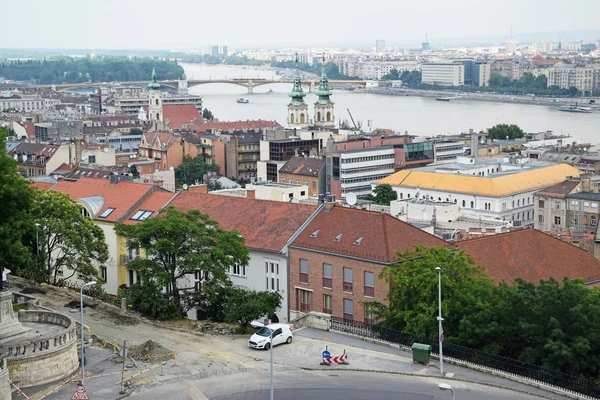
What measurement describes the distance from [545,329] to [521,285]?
1.62m

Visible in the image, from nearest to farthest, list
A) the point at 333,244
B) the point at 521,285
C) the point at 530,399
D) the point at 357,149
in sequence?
the point at 530,399, the point at 521,285, the point at 333,244, the point at 357,149

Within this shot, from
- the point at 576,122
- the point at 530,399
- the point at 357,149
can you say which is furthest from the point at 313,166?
the point at 576,122

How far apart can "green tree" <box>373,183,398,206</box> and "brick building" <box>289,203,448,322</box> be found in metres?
25.0

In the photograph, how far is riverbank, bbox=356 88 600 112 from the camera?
143625mm

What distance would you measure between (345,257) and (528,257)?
4650 millimetres

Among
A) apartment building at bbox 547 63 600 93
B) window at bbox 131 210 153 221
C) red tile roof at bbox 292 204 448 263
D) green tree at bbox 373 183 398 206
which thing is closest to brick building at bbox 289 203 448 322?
red tile roof at bbox 292 204 448 263

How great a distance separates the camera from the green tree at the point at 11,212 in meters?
18.8

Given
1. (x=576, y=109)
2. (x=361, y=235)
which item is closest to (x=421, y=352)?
(x=361, y=235)

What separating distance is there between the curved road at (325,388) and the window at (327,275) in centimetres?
671

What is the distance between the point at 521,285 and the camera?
19.9 metres

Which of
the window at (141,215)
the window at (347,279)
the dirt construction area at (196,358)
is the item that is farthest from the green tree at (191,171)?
the dirt construction area at (196,358)

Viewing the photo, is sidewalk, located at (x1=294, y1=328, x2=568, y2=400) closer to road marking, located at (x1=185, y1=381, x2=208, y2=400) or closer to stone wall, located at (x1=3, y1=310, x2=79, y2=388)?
road marking, located at (x1=185, y1=381, x2=208, y2=400)

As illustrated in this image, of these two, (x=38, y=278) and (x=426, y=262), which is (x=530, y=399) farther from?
(x=38, y=278)

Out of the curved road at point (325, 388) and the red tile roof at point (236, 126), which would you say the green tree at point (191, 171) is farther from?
the curved road at point (325, 388)
